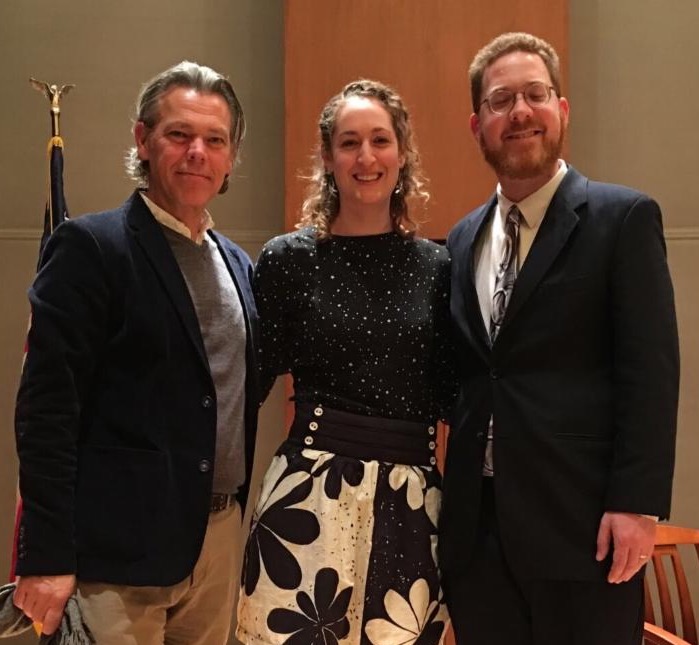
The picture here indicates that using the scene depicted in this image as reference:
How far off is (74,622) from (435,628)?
0.74m

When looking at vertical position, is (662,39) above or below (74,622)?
above

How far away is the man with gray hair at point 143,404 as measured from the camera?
1342 mm

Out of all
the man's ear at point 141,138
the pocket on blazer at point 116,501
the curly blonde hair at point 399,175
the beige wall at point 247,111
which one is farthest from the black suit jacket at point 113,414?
the beige wall at point 247,111

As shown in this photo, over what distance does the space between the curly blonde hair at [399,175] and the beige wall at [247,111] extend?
4.57ft

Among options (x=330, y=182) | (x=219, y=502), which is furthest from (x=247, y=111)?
(x=219, y=502)

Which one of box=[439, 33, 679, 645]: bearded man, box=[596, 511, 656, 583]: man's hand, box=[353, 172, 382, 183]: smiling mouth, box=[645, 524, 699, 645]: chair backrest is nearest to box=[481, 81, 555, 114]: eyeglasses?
box=[439, 33, 679, 645]: bearded man

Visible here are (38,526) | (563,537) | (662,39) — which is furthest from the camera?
(662,39)

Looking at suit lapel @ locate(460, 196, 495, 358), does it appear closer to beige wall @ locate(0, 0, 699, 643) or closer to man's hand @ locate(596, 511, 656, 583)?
man's hand @ locate(596, 511, 656, 583)

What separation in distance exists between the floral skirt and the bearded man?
0.09 meters

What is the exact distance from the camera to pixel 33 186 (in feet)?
10.4

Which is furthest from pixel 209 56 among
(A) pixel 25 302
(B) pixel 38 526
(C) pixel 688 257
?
(B) pixel 38 526

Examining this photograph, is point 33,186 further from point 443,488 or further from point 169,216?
point 443,488

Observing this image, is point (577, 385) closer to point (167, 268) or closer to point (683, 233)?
point (167, 268)

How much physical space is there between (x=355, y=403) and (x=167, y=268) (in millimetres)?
477
